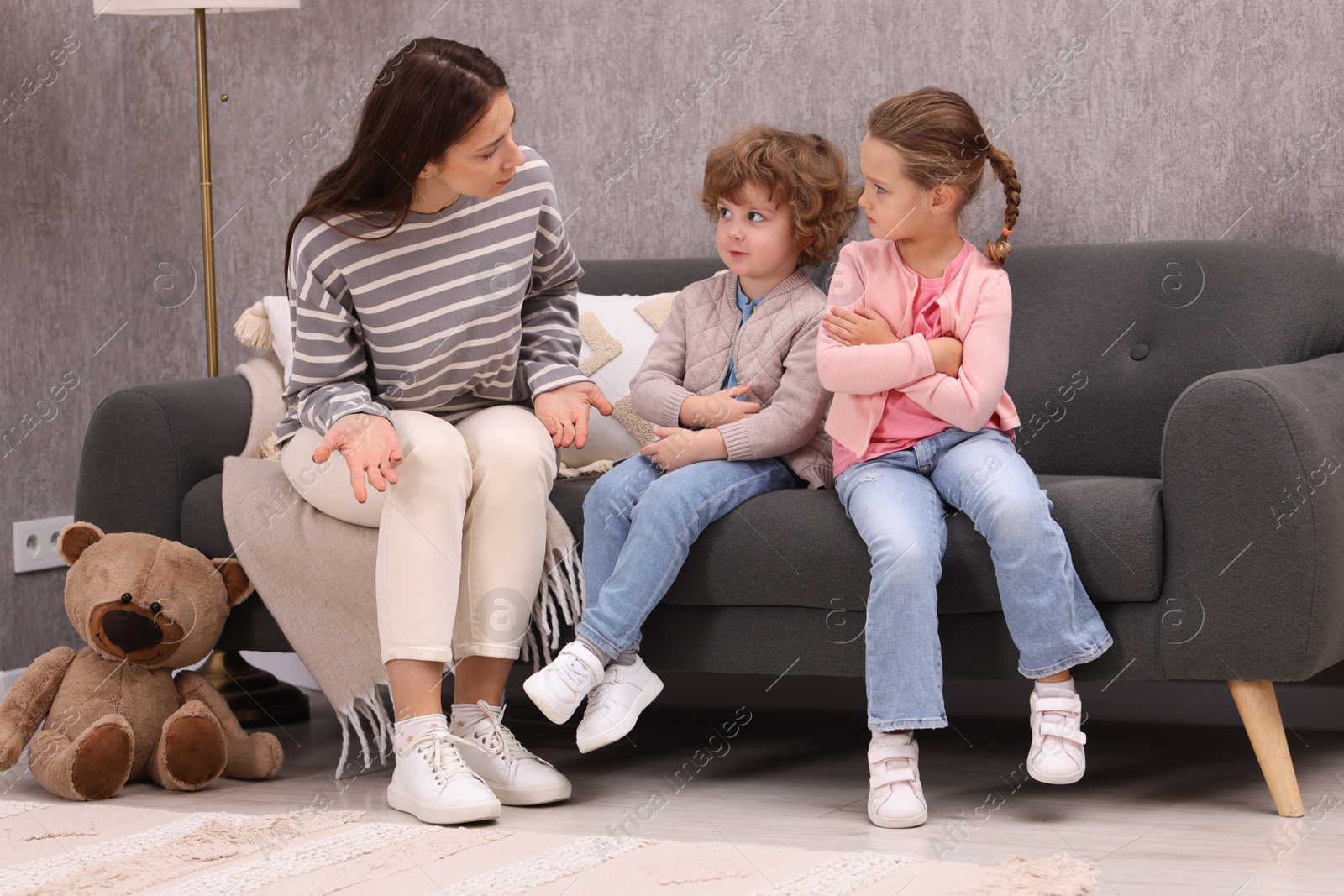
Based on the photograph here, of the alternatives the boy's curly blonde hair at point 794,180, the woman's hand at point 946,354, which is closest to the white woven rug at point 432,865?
the woman's hand at point 946,354

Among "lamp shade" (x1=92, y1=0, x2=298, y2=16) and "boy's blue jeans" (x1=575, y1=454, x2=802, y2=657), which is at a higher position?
"lamp shade" (x1=92, y1=0, x2=298, y2=16)

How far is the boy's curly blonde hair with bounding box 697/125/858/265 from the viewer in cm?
187

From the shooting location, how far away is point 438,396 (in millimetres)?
1862

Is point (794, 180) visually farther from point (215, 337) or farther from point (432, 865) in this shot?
point (215, 337)

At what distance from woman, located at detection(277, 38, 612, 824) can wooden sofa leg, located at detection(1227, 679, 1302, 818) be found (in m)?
0.83

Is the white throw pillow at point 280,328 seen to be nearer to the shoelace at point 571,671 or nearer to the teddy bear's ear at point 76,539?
the teddy bear's ear at point 76,539

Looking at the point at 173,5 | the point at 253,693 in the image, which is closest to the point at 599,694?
the point at 253,693

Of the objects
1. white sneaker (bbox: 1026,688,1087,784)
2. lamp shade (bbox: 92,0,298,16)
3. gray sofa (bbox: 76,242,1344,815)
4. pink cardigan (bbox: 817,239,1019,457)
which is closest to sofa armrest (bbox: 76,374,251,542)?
gray sofa (bbox: 76,242,1344,815)

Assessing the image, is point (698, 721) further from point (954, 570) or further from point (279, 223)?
point (279, 223)

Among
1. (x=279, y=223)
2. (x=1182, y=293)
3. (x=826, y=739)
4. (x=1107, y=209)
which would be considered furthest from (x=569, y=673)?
(x=279, y=223)

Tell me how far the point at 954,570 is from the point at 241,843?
87 centimetres

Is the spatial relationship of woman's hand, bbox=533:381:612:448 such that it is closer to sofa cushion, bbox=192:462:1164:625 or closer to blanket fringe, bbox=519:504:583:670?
blanket fringe, bbox=519:504:583:670

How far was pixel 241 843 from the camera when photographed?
5.11ft

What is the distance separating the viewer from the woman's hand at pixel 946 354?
171 cm
